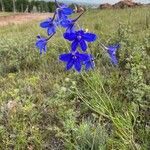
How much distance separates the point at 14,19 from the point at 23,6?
1320 centimetres

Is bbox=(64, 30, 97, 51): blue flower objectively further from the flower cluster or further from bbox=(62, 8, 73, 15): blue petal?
bbox=(62, 8, 73, 15): blue petal

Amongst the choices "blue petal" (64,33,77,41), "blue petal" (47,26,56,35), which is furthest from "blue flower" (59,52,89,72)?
"blue petal" (47,26,56,35)

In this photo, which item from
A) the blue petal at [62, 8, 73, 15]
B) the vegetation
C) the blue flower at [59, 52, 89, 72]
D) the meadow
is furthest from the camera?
the vegetation

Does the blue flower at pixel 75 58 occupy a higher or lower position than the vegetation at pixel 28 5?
higher

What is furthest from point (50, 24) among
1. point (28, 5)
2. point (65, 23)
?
point (28, 5)

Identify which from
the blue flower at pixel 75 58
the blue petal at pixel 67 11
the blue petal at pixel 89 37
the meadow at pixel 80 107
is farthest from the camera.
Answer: the meadow at pixel 80 107

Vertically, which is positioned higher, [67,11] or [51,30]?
[67,11]

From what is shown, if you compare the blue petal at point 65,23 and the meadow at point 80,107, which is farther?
the meadow at point 80,107

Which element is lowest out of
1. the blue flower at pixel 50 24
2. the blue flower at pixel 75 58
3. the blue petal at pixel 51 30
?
the blue flower at pixel 75 58

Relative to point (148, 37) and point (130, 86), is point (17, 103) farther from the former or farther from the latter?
point (148, 37)

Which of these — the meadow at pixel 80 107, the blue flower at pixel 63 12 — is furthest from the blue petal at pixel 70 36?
the meadow at pixel 80 107

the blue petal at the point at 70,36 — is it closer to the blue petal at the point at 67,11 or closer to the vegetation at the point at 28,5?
the blue petal at the point at 67,11

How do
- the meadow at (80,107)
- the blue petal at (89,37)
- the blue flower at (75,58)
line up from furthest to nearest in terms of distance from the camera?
the meadow at (80,107) < the blue flower at (75,58) < the blue petal at (89,37)

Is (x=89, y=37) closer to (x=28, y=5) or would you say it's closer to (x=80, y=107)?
(x=80, y=107)
